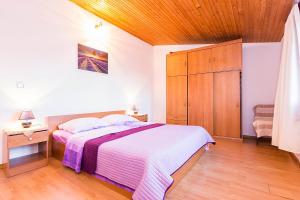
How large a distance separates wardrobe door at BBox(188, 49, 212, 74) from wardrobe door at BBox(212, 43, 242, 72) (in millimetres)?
161

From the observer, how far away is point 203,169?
2498mm

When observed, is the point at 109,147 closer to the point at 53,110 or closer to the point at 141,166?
the point at 141,166

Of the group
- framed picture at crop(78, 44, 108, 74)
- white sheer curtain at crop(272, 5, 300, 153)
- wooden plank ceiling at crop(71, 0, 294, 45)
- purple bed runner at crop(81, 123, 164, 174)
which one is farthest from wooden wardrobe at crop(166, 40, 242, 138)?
purple bed runner at crop(81, 123, 164, 174)

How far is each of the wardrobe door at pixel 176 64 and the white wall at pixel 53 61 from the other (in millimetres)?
1582

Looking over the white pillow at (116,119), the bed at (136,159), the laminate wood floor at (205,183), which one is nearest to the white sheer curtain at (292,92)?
the laminate wood floor at (205,183)

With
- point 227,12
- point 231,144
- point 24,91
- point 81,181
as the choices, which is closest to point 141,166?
point 81,181

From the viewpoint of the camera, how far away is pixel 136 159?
68.1 inches

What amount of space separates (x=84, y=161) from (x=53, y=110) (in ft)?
4.44

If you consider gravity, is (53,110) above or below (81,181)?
above

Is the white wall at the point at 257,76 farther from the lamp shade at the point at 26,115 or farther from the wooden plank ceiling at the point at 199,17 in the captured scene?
the lamp shade at the point at 26,115

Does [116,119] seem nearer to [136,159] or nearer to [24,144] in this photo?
[24,144]

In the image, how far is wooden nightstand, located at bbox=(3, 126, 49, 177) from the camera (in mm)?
2277

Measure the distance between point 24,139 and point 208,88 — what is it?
4210 mm

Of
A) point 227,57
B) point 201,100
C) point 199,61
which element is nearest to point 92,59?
point 199,61
